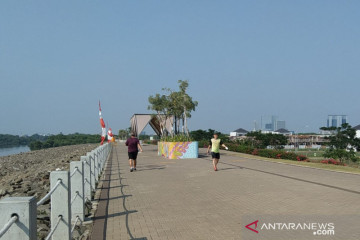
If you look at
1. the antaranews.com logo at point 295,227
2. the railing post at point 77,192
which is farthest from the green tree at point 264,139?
the railing post at point 77,192

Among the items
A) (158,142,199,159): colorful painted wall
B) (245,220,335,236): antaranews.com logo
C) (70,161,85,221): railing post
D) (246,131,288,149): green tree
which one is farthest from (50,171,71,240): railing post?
(246,131,288,149): green tree

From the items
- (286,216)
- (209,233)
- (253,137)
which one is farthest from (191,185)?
(253,137)

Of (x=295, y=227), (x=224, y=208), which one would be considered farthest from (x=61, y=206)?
(x=295, y=227)

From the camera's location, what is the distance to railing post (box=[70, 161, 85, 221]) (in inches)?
246

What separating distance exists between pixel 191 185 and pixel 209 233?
505 cm

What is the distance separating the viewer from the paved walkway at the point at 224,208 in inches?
210

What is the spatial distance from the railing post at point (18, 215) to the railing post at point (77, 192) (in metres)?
3.29

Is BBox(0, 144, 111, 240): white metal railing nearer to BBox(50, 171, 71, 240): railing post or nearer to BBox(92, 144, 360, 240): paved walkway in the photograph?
BBox(50, 171, 71, 240): railing post

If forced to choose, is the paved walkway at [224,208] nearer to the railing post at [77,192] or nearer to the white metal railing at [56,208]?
the railing post at [77,192]

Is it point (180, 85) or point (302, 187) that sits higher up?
point (180, 85)

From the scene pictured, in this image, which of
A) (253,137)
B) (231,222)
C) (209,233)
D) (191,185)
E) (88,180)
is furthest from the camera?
(253,137)

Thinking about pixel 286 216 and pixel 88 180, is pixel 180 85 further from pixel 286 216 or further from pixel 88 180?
pixel 286 216

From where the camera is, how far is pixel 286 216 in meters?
6.18

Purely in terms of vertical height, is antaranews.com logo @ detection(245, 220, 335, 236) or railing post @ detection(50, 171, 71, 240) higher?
railing post @ detection(50, 171, 71, 240)
